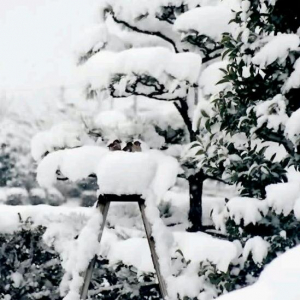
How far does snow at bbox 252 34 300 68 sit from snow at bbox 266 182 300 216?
0.68 m

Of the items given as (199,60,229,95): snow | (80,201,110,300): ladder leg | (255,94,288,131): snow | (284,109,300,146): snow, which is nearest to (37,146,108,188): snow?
(199,60,229,95): snow

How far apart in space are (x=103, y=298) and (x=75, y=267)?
1222mm

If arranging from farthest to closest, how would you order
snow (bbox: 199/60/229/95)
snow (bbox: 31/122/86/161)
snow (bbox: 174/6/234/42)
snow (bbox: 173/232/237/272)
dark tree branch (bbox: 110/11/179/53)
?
dark tree branch (bbox: 110/11/179/53)
snow (bbox: 31/122/86/161)
snow (bbox: 174/6/234/42)
snow (bbox: 199/60/229/95)
snow (bbox: 173/232/237/272)

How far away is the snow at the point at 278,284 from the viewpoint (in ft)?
3.09

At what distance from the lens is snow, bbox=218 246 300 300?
0.94 meters

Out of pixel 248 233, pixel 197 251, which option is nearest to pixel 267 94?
pixel 248 233

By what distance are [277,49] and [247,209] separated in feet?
2.96

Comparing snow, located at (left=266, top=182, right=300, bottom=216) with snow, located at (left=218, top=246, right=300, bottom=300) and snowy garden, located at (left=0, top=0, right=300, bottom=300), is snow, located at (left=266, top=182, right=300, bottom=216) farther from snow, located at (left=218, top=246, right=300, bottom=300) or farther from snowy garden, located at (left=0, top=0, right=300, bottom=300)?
snow, located at (left=218, top=246, right=300, bottom=300)

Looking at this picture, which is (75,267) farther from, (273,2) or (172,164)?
(273,2)

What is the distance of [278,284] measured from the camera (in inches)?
38.1

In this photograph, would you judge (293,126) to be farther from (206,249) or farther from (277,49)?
(206,249)

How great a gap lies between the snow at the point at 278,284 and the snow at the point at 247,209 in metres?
2.03

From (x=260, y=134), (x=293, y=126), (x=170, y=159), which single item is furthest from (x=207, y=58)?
(x=293, y=126)

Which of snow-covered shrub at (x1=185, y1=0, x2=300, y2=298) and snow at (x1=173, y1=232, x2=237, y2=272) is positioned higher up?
snow-covered shrub at (x1=185, y1=0, x2=300, y2=298)
